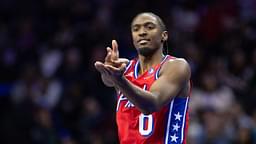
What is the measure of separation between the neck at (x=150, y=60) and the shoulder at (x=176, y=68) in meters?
0.16

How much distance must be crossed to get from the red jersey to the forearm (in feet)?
1.65

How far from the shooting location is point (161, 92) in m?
5.18

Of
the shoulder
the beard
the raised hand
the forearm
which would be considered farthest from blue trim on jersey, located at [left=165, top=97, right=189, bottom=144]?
the raised hand

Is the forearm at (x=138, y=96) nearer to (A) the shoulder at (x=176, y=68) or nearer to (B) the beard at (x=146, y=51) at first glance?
(A) the shoulder at (x=176, y=68)

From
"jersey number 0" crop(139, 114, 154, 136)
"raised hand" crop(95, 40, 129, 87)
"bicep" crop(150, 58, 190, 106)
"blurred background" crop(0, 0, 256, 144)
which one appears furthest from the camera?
"blurred background" crop(0, 0, 256, 144)

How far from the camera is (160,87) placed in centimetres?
522

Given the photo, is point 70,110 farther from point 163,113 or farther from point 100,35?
point 163,113

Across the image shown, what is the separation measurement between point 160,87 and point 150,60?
1.94 feet

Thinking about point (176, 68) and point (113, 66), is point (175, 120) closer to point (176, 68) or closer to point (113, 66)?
point (176, 68)

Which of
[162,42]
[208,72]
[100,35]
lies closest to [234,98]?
[208,72]

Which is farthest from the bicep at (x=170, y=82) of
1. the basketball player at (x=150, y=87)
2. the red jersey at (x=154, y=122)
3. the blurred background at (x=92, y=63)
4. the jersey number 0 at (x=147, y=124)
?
the blurred background at (x=92, y=63)

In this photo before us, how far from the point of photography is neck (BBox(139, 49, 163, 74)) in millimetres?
5746

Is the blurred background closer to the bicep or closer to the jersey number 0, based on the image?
the jersey number 0

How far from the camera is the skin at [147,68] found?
4887 mm
